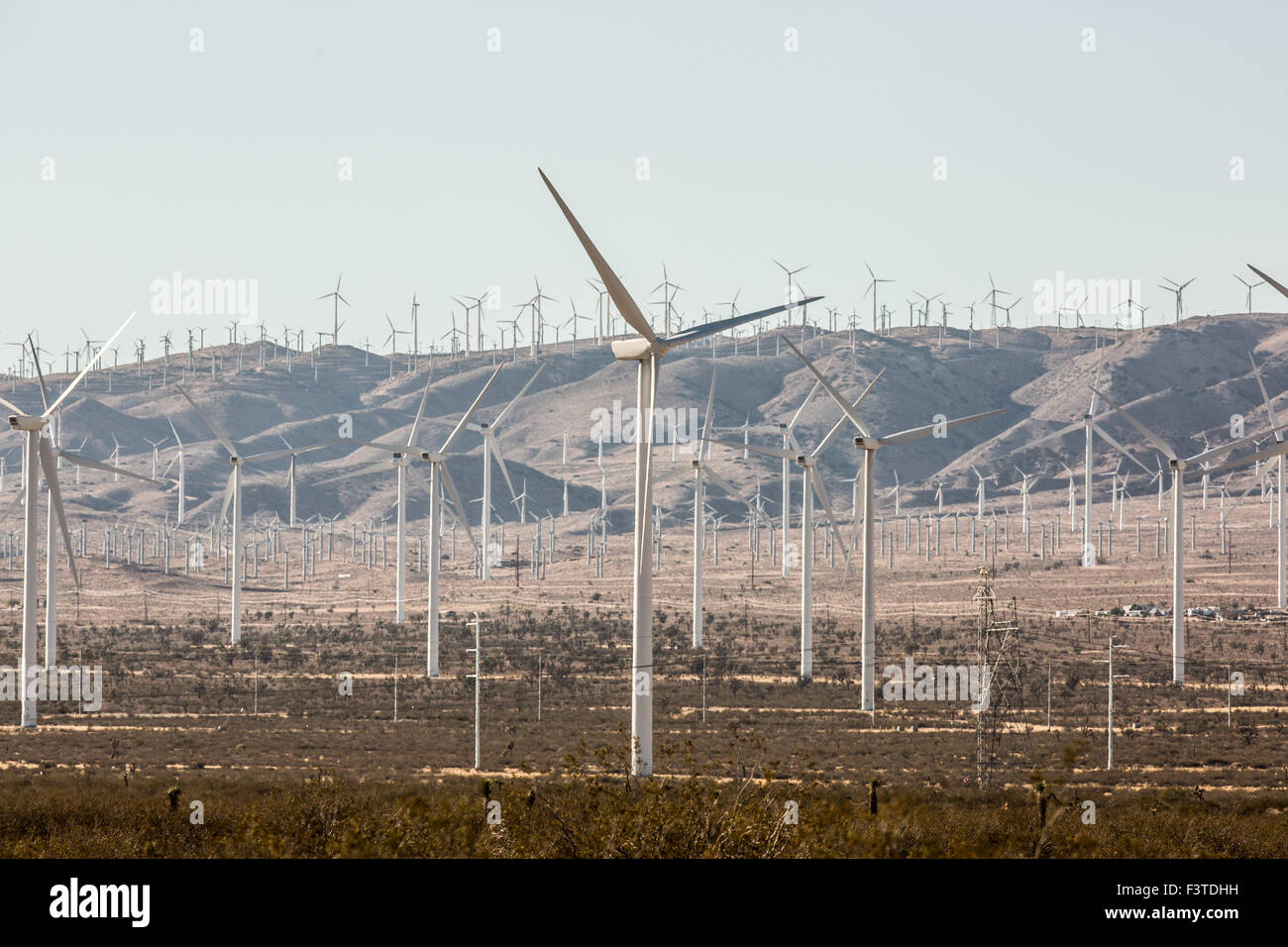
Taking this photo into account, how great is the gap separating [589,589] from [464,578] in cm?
2122

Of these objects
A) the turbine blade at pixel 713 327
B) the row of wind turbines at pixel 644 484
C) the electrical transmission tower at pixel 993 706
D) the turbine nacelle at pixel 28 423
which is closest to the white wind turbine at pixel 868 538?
the row of wind turbines at pixel 644 484

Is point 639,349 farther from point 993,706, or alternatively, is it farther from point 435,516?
point 435,516

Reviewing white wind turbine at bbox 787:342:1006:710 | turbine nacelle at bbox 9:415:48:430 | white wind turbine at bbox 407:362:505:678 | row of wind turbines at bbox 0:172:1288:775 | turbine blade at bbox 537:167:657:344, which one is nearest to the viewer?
turbine blade at bbox 537:167:657:344

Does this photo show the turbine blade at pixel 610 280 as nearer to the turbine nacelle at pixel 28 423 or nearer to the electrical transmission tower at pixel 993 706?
the electrical transmission tower at pixel 993 706

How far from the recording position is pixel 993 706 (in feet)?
173

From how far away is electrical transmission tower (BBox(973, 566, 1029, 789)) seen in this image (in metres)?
42.5

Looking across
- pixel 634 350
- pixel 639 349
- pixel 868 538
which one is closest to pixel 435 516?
pixel 868 538

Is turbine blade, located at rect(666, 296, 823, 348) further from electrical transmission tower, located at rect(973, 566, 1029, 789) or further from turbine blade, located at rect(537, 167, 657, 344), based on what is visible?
electrical transmission tower, located at rect(973, 566, 1029, 789)

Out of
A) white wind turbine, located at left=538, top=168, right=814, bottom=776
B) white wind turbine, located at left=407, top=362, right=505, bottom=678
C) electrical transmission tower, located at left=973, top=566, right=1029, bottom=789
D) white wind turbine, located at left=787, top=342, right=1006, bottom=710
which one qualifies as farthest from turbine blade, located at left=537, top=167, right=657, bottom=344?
white wind turbine, located at left=407, top=362, right=505, bottom=678

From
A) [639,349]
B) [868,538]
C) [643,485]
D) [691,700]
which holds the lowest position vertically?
[691,700]

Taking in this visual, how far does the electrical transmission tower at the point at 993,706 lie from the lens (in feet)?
139
